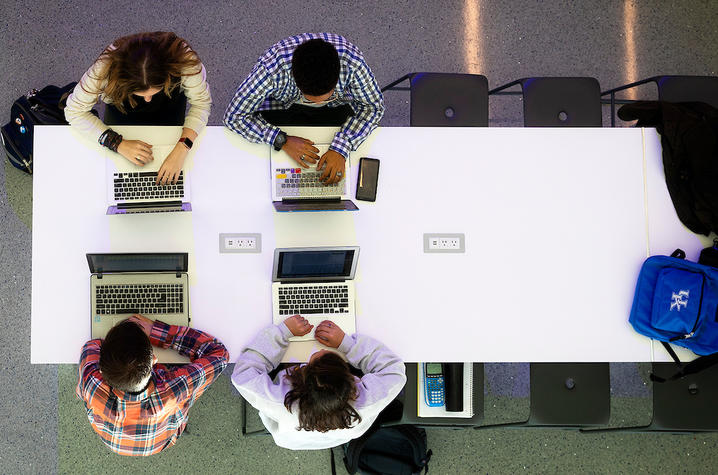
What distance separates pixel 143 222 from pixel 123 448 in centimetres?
73

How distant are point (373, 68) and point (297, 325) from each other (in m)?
1.42

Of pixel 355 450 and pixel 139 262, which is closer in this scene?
pixel 139 262

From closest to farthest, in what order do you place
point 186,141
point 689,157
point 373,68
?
point 186,141 → point 689,157 → point 373,68

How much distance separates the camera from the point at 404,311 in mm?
1854

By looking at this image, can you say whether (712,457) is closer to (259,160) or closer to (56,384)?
(259,160)

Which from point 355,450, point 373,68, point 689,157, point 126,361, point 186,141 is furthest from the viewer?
point 373,68

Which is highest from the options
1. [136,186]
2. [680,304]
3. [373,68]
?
[373,68]

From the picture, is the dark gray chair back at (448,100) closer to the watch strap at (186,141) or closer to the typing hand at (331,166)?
the typing hand at (331,166)

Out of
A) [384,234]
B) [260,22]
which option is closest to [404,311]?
[384,234]

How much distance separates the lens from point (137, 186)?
5.81 feet

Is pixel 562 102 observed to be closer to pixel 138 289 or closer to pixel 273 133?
pixel 273 133

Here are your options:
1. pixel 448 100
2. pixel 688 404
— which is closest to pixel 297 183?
pixel 448 100

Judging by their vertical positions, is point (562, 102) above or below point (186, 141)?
above

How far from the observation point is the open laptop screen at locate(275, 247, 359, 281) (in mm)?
1737
